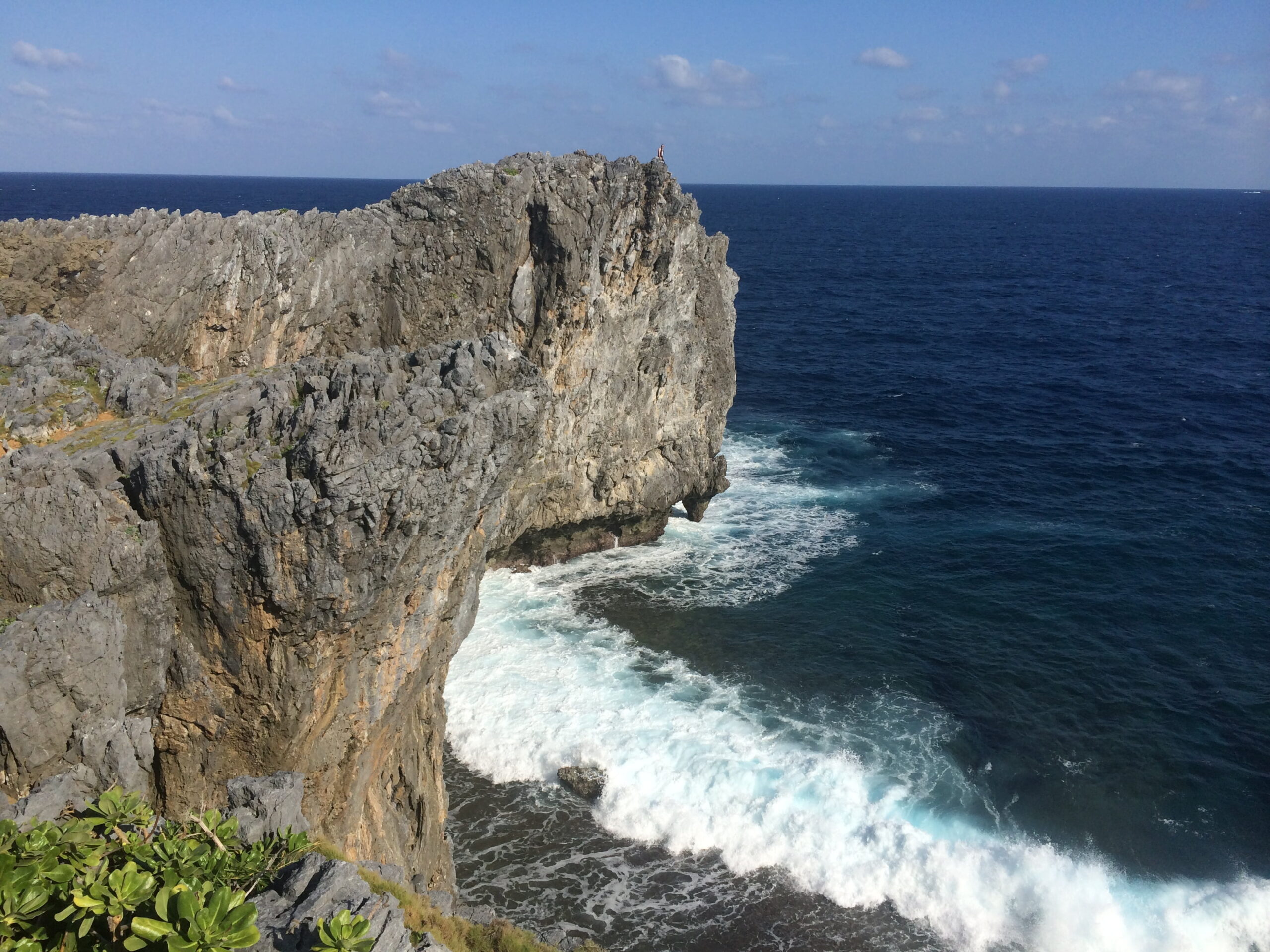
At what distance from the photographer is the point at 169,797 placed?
17.8 meters

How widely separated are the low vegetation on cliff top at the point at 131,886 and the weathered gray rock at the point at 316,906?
0.33 metres

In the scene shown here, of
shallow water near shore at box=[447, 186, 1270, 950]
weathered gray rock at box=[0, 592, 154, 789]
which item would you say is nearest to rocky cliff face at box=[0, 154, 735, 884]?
weathered gray rock at box=[0, 592, 154, 789]

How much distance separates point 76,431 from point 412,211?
60.8 feet

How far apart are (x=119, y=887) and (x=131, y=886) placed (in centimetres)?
18

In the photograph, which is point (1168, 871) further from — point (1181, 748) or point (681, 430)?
point (681, 430)

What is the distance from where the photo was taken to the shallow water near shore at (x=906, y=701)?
1067 inches

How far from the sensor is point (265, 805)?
1627 cm

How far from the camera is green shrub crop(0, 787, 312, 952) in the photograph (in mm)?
12016

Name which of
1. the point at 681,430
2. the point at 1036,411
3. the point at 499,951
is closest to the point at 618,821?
the point at 499,951

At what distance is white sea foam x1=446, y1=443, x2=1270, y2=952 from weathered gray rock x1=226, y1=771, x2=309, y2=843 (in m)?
15.1

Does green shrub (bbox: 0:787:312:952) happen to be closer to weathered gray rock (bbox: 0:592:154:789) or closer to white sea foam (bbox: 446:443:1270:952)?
weathered gray rock (bbox: 0:592:154:789)

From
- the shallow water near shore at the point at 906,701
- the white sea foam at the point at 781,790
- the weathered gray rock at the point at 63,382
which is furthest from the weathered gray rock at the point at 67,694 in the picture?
the white sea foam at the point at 781,790

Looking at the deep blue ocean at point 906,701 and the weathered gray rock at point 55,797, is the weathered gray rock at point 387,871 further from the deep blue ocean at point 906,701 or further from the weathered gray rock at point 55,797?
the deep blue ocean at point 906,701

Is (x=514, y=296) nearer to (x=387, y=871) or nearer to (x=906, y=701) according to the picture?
(x=906, y=701)
